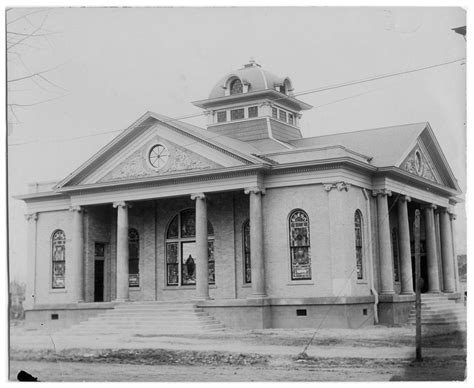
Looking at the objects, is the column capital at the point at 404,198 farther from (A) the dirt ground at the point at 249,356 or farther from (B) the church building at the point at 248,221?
(A) the dirt ground at the point at 249,356

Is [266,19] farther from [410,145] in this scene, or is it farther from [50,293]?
[50,293]

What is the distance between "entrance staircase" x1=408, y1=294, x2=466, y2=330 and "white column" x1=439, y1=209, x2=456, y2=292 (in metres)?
1.15

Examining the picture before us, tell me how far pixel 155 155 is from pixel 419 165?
927 centimetres

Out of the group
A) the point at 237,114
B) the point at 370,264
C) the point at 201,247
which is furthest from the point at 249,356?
the point at 237,114

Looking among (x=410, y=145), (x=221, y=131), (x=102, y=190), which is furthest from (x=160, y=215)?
(x=410, y=145)

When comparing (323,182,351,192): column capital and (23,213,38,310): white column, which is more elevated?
(323,182,351,192): column capital

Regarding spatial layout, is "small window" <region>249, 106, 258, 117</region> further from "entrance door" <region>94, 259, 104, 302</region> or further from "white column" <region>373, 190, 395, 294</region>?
"entrance door" <region>94, 259, 104, 302</region>

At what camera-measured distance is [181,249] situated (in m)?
29.2

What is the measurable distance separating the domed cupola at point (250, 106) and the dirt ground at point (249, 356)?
10.1 meters

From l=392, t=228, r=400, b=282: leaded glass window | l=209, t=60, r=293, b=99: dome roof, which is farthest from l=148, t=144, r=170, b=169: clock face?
l=392, t=228, r=400, b=282: leaded glass window

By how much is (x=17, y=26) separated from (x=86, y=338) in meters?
9.26

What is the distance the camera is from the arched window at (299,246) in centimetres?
2597

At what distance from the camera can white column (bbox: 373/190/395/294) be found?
88.9ft

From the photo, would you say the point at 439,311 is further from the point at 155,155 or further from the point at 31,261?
the point at 31,261
